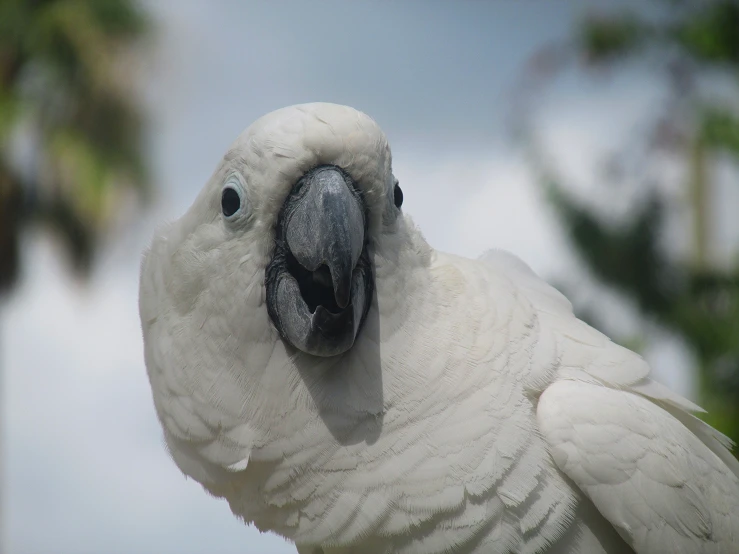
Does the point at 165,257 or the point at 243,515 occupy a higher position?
the point at 165,257

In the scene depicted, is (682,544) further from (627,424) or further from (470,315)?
(470,315)

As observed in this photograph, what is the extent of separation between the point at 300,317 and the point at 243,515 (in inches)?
20.8

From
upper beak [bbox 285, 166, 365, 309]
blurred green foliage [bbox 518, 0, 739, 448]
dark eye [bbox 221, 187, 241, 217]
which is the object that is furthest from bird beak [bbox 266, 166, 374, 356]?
blurred green foliage [bbox 518, 0, 739, 448]

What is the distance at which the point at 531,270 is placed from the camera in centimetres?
222

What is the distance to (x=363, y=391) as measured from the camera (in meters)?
1.51

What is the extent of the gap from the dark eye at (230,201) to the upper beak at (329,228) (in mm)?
130

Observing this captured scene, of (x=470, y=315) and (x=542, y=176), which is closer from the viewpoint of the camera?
(x=470, y=315)

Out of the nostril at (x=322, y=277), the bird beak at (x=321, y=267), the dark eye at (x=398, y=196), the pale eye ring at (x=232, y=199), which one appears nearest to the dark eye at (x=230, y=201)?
the pale eye ring at (x=232, y=199)

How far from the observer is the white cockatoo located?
143 cm

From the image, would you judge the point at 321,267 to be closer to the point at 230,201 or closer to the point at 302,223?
the point at 302,223

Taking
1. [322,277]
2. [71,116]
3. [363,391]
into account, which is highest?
[322,277]

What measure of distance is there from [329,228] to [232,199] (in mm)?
258

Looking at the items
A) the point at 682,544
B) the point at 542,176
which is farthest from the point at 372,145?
the point at 542,176

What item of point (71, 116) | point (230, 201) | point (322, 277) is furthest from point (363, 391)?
point (71, 116)
